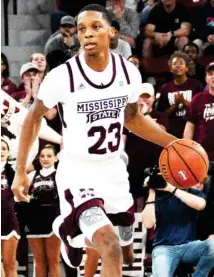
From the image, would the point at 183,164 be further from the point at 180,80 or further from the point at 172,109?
the point at 180,80

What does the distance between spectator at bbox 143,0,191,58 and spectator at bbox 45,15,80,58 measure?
2.78ft

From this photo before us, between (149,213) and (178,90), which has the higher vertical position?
(178,90)

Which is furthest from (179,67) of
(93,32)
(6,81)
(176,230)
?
(93,32)

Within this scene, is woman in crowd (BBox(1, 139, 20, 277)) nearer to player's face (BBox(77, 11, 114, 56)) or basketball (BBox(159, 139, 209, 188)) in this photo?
basketball (BBox(159, 139, 209, 188))

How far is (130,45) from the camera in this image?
11.3m

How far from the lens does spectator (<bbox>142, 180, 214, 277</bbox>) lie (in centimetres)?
801

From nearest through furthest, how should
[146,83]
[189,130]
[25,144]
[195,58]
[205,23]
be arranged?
1. [25,144]
2. [189,130]
3. [146,83]
4. [195,58]
5. [205,23]

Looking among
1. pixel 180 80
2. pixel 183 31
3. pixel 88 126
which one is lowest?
pixel 88 126

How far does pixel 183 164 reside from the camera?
6562mm

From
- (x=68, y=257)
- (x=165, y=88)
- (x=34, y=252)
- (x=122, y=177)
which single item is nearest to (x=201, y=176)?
(x=122, y=177)

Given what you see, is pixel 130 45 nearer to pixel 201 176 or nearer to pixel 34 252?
pixel 34 252

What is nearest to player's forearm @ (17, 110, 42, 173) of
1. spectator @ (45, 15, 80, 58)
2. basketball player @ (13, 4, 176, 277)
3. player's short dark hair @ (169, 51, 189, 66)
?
basketball player @ (13, 4, 176, 277)

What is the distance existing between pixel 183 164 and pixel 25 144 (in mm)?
1135

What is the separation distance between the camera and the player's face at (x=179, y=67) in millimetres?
9969
